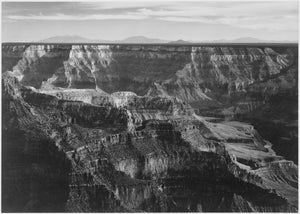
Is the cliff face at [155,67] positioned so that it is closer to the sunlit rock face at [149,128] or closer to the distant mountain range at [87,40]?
the sunlit rock face at [149,128]

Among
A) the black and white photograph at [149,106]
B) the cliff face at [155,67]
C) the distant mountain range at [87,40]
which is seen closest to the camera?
the black and white photograph at [149,106]

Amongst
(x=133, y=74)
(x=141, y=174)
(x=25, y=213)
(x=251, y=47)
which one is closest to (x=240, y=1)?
(x=251, y=47)

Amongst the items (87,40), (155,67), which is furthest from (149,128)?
(87,40)

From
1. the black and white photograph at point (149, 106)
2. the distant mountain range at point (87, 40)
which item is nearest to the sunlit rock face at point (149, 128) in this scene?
the black and white photograph at point (149, 106)

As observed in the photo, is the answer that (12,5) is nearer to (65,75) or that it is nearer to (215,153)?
(65,75)

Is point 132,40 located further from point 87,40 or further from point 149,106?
point 149,106

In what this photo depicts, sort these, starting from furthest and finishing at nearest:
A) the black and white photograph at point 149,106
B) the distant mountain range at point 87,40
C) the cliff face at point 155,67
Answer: the cliff face at point 155,67
the distant mountain range at point 87,40
the black and white photograph at point 149,106
